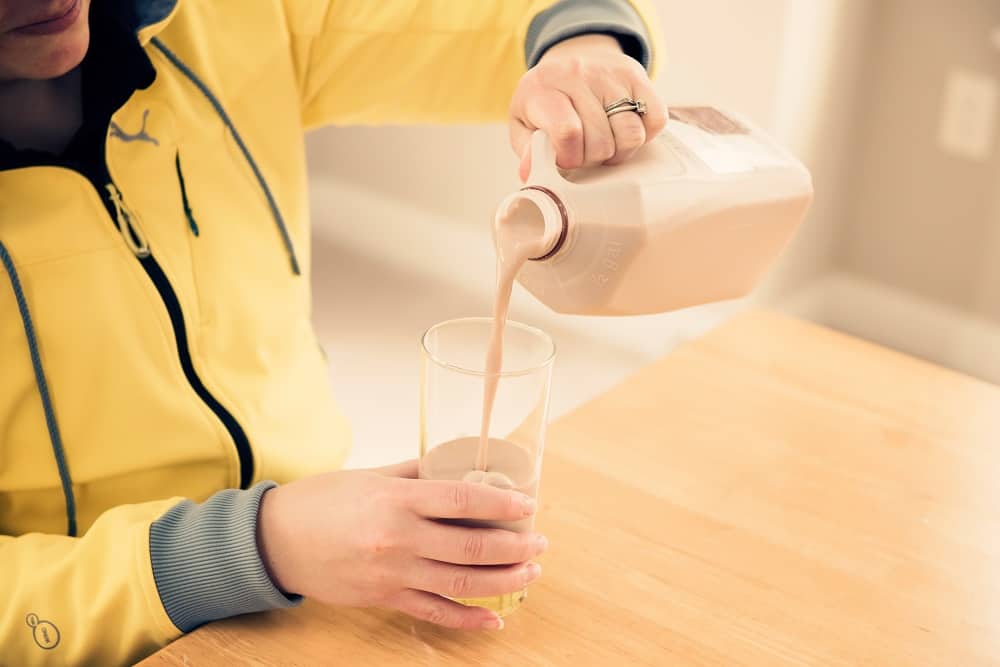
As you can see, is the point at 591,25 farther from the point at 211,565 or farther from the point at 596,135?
the point at 211,565

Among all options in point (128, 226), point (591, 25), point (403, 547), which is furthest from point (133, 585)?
point (591, 25)

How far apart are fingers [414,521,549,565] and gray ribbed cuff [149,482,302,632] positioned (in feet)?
0.33

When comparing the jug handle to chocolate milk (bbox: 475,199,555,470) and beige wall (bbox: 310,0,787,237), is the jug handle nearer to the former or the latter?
chocolate milk (bbox: 475,199,555,470)

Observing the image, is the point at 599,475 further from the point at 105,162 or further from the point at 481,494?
the point at 105,162

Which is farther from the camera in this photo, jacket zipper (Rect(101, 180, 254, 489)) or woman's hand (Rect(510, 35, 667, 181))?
jacket zipper (Rect(101, 180, 254, 489))

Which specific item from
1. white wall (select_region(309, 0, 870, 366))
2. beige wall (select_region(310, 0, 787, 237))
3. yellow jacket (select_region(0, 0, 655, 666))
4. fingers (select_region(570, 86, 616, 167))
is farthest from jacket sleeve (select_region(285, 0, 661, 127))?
beige wall (select_region(310, 0, 787, 237))

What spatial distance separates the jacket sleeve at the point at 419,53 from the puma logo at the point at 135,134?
0.21 meters

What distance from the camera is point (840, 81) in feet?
7.12

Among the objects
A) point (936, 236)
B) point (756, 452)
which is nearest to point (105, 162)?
point (756, 452)

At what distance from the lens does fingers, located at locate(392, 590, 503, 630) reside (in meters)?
0.68

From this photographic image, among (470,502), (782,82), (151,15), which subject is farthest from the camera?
(782,82)

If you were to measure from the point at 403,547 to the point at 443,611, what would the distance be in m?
0.05

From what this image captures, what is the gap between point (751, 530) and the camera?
802 mm

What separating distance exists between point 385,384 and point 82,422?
134cm
